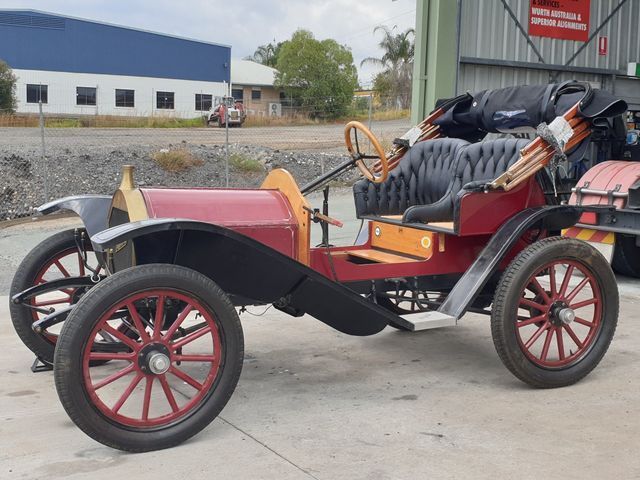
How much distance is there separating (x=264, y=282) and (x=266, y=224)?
1.17 feet

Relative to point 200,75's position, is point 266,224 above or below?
below

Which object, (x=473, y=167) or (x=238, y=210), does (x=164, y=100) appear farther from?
(x=238, y=210)

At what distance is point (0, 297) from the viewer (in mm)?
6887

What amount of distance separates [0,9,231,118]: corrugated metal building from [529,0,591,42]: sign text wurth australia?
32.0m

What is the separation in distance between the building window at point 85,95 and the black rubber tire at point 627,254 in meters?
38.2

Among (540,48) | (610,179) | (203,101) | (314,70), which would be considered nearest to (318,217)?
(610,179)

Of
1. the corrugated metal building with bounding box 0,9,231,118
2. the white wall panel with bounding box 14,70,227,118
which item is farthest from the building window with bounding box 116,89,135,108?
the white wall panel with bounding box 14,70,227,118

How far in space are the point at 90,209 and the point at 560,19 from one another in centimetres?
797

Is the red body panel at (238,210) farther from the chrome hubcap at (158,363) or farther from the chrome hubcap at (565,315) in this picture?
the chrome hubcap at (565,315)

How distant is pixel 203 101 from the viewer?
154 ft

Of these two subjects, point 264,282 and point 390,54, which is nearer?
point 264,282

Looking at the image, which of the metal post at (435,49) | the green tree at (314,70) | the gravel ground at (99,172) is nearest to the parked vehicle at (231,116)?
the green tree at (314,70)

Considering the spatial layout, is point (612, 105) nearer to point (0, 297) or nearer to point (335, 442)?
point (335, 442)

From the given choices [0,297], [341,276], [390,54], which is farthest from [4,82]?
[341,276]
